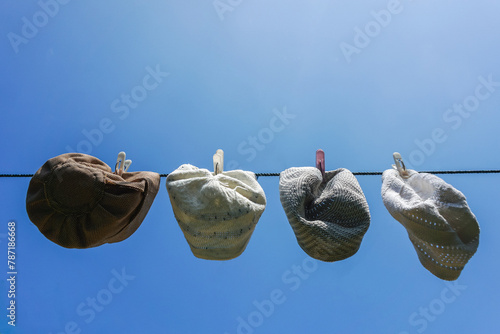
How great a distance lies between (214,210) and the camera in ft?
4.26

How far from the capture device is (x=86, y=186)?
4.31ft

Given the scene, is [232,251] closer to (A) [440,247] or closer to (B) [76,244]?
(B) [76,244]

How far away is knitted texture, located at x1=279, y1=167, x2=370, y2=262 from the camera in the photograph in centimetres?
132

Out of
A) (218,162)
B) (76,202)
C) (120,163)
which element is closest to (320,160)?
(218,162)

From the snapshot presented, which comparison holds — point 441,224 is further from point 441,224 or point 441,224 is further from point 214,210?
point 214,210

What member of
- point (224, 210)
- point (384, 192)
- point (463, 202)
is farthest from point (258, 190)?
point (463, 202)

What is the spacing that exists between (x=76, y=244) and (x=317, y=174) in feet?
3.62

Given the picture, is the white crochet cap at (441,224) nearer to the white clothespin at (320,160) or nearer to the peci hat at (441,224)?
the peci hat at (441,224)

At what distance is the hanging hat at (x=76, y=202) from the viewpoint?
1.31 meters

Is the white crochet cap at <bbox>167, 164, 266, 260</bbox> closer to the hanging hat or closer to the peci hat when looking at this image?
the hanging hat

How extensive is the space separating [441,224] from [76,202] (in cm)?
150

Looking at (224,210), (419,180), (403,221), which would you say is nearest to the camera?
(224,210)

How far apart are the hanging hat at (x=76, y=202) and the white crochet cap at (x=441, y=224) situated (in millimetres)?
1193

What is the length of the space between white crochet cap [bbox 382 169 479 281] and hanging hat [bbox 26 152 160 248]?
1.19 metres
